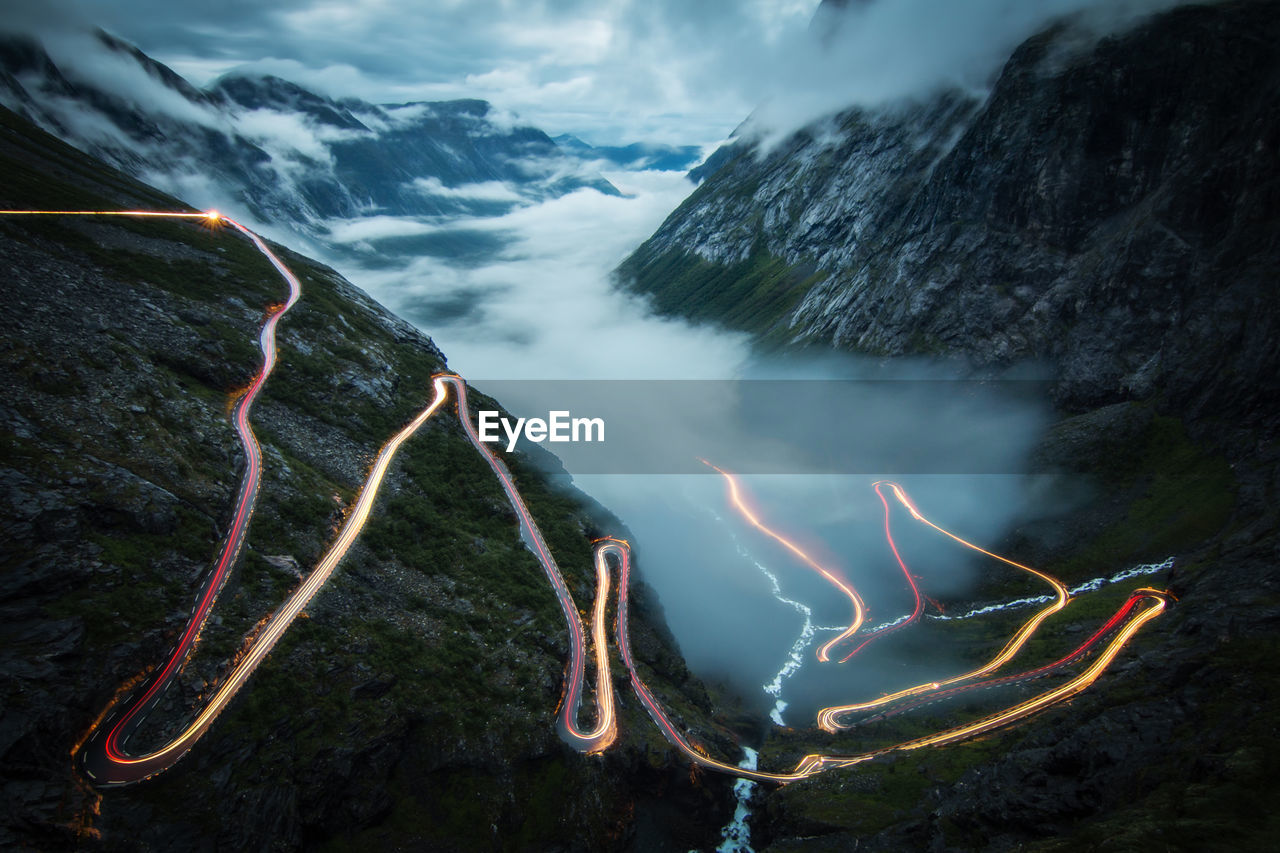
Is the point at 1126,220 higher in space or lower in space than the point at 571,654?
higher

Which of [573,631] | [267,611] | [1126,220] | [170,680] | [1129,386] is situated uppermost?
[1126,220]

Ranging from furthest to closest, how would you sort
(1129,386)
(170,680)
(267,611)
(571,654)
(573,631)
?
(1129,386), (573,631), (571,654), (267,611), (170,680)

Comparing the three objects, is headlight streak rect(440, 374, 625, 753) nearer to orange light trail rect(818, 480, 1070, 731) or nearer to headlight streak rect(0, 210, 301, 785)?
headlight streak rect(0, 210, 301, 785)

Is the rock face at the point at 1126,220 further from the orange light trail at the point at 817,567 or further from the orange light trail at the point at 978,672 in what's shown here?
the orange light trail at the point at 817,567

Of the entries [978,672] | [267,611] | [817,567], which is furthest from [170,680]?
[817,567]

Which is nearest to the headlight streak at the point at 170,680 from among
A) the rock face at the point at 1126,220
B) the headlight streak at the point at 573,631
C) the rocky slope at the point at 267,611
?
the rocky slope at the point at 267,611

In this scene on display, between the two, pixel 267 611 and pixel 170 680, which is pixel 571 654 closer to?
pixel 267 611

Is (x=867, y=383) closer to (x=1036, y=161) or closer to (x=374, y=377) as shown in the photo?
(x=1036, y=161)
